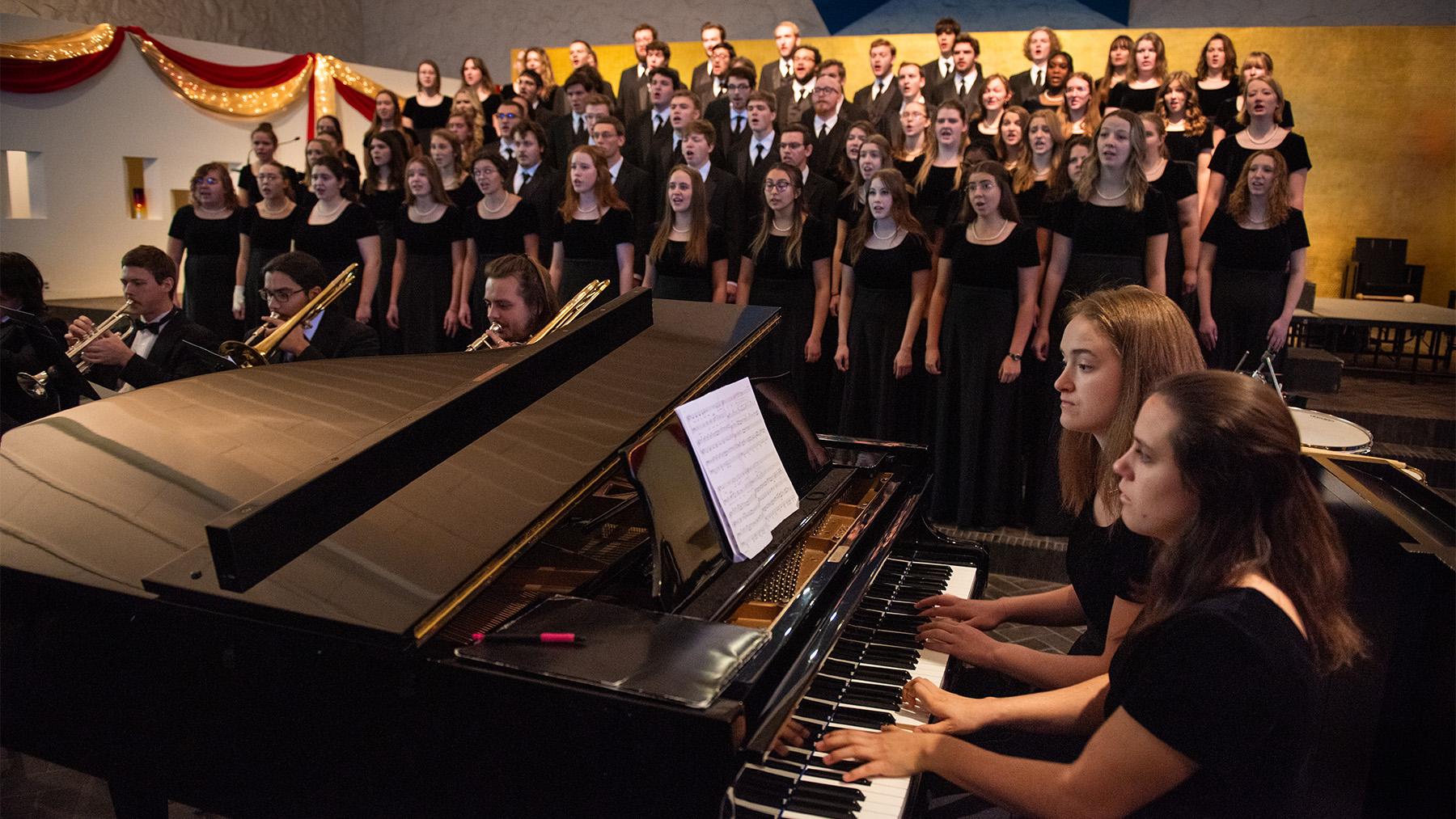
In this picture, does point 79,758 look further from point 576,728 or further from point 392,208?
point 392,208

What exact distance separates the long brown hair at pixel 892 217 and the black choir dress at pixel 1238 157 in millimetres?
1571

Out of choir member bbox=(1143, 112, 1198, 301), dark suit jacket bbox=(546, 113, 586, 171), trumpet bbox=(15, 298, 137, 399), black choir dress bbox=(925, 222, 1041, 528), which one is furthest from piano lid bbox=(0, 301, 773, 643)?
dark suit jacket bbox=(546, 113, 586, 171)

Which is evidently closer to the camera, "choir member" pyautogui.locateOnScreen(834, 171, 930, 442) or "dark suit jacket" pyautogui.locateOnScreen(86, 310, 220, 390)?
"dark suit jacket" pyautogui.locateOnScreen(86, 310, 220, 390)

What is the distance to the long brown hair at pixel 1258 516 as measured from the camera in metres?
1.36

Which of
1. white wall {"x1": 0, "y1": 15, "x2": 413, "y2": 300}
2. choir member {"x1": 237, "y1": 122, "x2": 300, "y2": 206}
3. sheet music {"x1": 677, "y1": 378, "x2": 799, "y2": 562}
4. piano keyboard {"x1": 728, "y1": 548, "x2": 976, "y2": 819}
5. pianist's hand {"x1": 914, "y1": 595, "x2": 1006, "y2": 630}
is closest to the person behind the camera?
piano keyboard {"x1": 728, "y1": 548, "x2": 976, "y2": 819}

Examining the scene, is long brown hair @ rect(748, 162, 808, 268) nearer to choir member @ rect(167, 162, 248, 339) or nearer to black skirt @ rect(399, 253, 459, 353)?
black skirt @ rect(399, 253, 459, 353)

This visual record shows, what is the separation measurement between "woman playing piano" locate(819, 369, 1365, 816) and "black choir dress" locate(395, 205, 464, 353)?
201 inches

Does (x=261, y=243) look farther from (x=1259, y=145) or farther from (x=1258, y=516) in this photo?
(x=1258, y=516)

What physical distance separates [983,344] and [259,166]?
531 centimetres

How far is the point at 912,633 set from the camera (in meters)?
1.99

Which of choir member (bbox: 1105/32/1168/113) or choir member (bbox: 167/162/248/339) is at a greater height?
choir member (bbox: 1105/32/1168/113)

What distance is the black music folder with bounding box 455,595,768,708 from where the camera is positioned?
1.33 m

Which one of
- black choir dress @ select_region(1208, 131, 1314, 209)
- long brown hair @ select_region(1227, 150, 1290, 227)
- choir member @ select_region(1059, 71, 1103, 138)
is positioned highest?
choir member @ select_region(1059, 71, 1103, 138)

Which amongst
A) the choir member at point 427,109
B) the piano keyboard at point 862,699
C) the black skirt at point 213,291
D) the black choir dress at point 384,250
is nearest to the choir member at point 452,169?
the black choir dress at point 384,250
